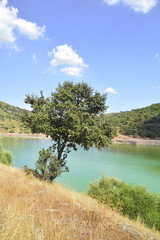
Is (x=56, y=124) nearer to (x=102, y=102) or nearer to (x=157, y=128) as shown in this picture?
(x=102, y=102)

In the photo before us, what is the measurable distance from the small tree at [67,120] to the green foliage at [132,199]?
3.92 metres

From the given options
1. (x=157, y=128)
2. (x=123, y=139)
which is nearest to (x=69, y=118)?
(x=123, y=139)

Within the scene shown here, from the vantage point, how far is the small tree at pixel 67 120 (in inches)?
414

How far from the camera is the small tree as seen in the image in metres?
10.5

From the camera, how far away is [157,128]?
300ft

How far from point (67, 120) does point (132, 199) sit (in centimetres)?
871

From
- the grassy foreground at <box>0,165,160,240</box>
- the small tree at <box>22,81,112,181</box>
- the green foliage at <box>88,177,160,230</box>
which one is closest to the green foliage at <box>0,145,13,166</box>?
the small tree at <box>22,81,112,181</box>

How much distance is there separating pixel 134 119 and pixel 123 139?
26.1 m

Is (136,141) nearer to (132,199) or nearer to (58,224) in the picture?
(132,199)

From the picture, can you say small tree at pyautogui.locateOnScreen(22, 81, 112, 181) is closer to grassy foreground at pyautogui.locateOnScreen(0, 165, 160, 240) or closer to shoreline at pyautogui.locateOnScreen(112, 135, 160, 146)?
grassy foreground at pyautogui.locateOnScreen(0, 165, 160, 240)

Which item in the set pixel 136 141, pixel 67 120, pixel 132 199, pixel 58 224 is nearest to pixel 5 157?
pixel 67 120

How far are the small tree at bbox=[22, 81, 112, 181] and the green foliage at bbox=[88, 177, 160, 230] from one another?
3.92 metres

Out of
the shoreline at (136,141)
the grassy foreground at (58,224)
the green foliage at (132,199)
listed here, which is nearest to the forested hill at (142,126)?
the shoreline at (136,141)

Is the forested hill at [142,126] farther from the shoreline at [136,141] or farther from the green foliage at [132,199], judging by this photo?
the green foliage at [132,199]
